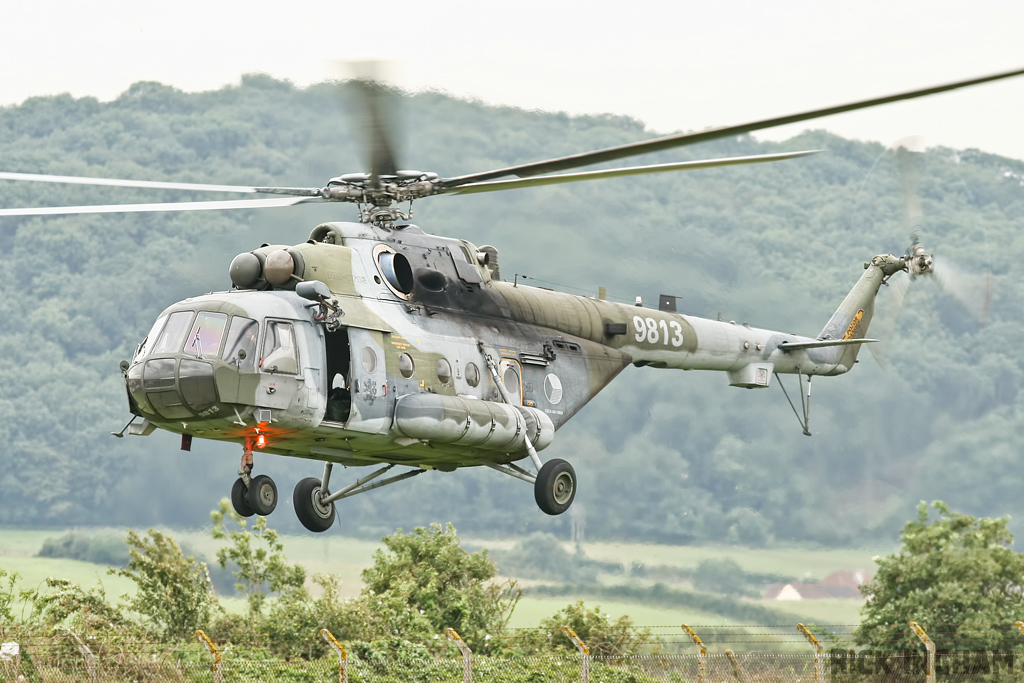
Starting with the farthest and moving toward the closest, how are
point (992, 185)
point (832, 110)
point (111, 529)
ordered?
1. point (992, 185)
2. point (111, 529)
3. point (832, 110)

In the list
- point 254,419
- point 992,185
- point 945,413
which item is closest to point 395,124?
point 254,419

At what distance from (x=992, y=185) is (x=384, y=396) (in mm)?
49060

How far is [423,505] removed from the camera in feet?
160

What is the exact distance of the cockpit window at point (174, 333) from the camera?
40.1ft

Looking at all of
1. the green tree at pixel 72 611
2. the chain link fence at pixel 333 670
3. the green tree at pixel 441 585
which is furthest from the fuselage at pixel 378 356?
the green tree at pixel 72 611

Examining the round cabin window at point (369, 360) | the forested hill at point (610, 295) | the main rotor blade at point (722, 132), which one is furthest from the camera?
the forested hill at point (610, 295)

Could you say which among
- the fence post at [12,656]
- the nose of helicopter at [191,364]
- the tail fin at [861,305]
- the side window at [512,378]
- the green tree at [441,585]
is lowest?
the fence post at [12,656]

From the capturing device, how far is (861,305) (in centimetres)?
2131

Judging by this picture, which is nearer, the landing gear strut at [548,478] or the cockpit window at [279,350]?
the cockpit window at [279,350]

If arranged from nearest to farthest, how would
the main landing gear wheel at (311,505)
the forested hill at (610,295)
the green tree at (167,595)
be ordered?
the main landing gear wheel at (311,505) → the green tree at (167,595) → the forested hill at (610,295)

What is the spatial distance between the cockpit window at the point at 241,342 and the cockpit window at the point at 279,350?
120mm

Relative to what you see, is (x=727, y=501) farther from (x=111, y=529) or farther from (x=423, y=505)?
(x=111, y=529)

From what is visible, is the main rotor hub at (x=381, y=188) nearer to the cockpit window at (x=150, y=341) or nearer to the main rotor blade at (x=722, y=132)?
the main rotor blade at (x=722, y=132)

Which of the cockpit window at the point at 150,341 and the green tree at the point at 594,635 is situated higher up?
the cockpit window at the point at 150,341
